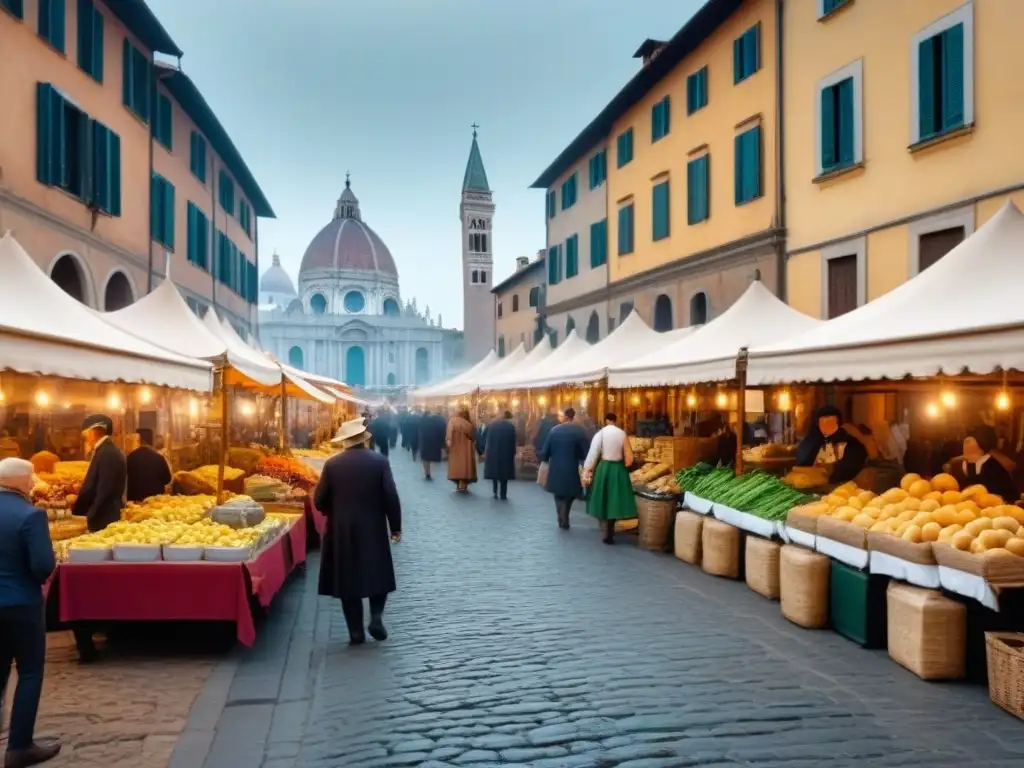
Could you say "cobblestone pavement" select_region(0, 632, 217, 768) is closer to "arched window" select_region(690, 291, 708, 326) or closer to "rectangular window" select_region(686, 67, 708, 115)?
"arched window" select_region(690, 291, 708, 326)

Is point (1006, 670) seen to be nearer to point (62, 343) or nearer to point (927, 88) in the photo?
point (62, 343)

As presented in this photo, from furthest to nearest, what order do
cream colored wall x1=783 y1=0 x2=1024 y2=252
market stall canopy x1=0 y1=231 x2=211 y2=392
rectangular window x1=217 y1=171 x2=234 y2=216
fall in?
rectangular window x1=217 y1=171 x2=234 y2=216, cream colored wall x1=783 y1=0 x2=1024 y2=252, market stall canopy x1=0 y1=231 x2=211 y2=392

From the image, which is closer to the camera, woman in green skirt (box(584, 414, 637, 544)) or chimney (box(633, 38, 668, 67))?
woman in green skirt (box(584, 414, 637, 544))

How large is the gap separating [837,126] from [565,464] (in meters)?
8.51

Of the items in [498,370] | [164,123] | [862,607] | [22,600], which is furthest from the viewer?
[498,370]

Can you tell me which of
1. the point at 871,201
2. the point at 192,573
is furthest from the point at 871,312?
the point at 871,201

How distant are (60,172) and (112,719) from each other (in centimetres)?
1281

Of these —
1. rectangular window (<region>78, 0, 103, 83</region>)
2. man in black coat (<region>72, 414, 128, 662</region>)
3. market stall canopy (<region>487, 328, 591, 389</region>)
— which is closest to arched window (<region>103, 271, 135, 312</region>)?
rectangular window (<region>78, 0, 103, 83</region>)

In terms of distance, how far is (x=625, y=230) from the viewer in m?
25.1

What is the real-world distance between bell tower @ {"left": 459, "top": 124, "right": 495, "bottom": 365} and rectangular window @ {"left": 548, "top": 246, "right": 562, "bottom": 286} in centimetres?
4438

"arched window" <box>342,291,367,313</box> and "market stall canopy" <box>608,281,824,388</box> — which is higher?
"arched window" <box>342,291,367,313</box>

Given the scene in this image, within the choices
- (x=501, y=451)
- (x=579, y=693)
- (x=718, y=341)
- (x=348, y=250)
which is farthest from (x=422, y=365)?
(x=579, y=693)

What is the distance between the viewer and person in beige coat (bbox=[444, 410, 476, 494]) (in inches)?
665

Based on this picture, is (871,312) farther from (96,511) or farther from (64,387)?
Answer: (64,387)
